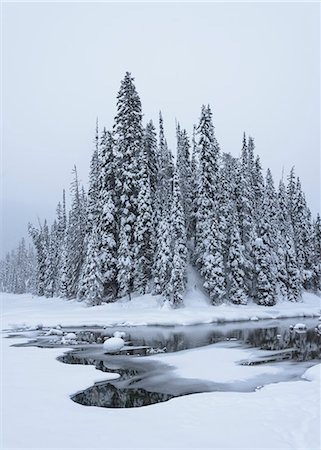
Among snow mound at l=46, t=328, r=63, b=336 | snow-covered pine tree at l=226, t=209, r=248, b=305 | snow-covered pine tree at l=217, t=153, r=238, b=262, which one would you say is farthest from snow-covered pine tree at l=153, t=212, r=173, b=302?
snow mound at l=46, t=328, r=63, b=336

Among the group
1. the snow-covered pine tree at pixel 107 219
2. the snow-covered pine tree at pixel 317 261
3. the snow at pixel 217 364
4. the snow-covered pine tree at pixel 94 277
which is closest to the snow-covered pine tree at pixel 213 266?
the snow-covered pine tree at pixel 107 219

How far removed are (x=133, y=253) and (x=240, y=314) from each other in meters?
12.1

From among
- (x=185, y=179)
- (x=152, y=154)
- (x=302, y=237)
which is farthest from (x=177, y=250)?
(x=302, y=237)

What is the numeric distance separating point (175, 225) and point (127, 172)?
303 inches

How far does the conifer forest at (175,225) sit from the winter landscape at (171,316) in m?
0.16

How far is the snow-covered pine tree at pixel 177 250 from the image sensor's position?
4116cm

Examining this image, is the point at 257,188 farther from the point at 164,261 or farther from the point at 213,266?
the point at 164,261

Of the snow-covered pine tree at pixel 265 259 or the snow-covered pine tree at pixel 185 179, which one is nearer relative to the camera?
the snow-covered pine tree at pixel 265 259

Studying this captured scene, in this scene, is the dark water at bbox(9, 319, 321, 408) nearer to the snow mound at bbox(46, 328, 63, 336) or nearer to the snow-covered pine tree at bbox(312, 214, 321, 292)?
the snow mound at bbox(46, 328, 63, 336)

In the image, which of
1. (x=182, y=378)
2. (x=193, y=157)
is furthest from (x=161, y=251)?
(x=182, y=378)

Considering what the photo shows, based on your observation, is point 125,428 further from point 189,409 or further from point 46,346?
point 46,346

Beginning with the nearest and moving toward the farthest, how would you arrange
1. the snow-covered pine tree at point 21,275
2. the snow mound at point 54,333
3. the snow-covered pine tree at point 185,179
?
1. the snow mound at point 54,333
2. the snow-covered pine tree at point 185,179
3. the snow-covered pine tree at point 21,275

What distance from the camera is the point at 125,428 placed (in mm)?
9195

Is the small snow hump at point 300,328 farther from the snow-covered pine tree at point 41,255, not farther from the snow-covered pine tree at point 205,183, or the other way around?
the snow-covered pine tree at point 41,255
